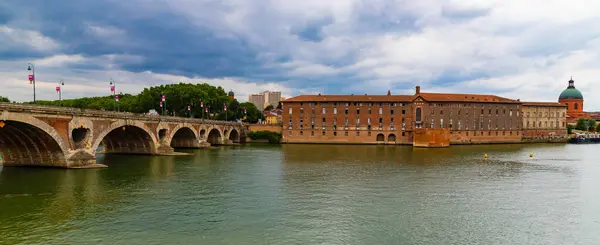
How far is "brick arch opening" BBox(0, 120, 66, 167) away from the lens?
41.7 m

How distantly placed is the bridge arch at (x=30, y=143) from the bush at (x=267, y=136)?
236 feet

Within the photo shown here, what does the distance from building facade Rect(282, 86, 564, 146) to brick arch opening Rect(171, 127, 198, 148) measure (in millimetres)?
33500

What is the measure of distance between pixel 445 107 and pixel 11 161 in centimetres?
10298

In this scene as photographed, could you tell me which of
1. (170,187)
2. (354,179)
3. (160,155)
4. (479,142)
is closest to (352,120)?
(479,142)

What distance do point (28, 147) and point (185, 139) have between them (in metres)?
43.4

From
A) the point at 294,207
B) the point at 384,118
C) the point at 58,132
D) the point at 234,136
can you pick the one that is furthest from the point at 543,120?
the point at 58,132

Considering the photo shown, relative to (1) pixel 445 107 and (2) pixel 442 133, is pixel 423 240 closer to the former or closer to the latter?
(2) pixel 442 133

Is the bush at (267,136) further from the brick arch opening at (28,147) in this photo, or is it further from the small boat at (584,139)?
the small boat at (584,139)

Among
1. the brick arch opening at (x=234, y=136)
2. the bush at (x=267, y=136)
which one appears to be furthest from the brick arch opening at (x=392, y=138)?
the brick arch opening at (x=234, y=136)

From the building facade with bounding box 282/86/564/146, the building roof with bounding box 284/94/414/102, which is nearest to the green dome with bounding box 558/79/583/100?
the building facade with bounding box 282/86/564/146

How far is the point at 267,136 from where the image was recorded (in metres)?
117

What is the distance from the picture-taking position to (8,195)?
3278cm

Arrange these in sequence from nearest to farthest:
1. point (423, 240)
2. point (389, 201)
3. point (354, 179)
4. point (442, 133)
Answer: point (423, 240) < point (389, 201) < point (354, 179) < point (442, 133)

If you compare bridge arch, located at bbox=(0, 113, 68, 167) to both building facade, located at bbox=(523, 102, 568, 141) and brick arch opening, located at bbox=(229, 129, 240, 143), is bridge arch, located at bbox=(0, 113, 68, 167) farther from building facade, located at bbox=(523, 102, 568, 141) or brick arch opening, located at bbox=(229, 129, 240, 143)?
building facade, located at bbox=(523, 102, 568, 141)
